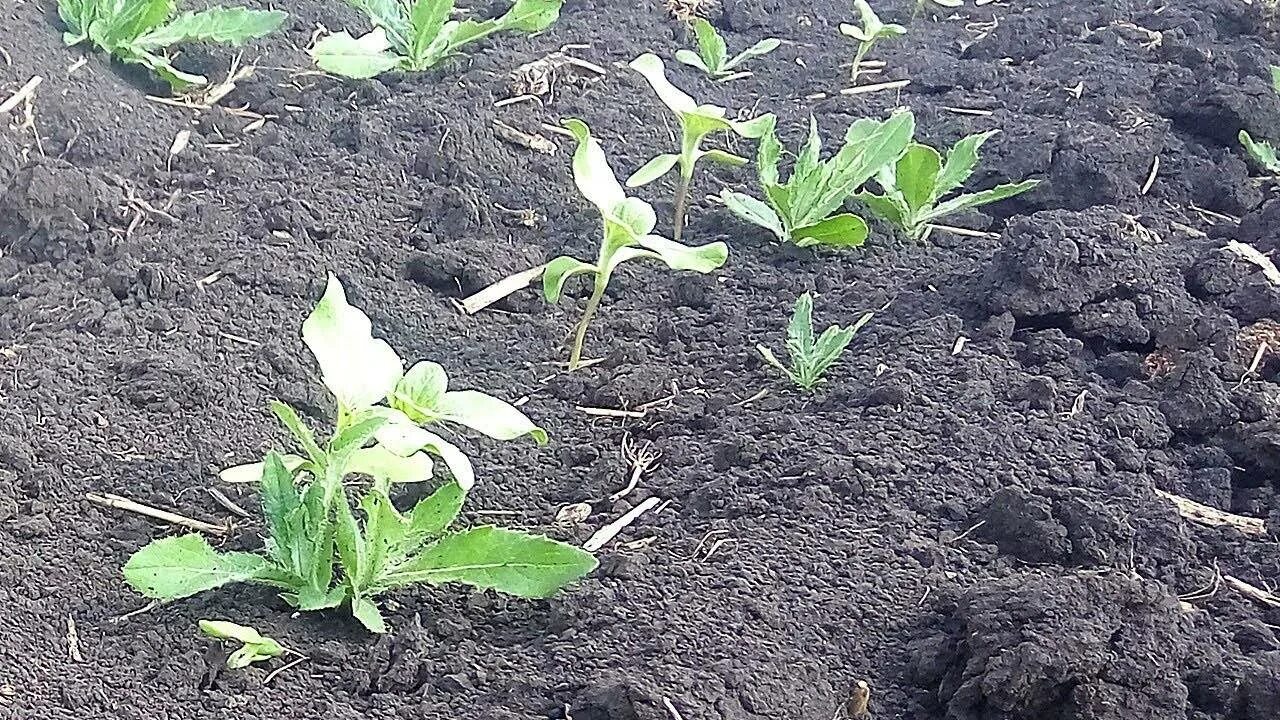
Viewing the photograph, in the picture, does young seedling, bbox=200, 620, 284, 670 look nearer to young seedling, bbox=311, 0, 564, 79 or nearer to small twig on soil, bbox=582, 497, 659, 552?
small twig on soil, bbox=582, 497, 659, 552

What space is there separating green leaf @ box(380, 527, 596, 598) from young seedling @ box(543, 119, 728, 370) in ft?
2.12

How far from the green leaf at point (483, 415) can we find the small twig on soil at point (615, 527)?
204mm

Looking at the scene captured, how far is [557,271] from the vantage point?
8.05ft

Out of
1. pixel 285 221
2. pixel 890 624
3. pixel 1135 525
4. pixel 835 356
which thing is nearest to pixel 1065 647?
pixel 890 624

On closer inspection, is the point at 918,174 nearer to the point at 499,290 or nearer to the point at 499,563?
the point at 499,290

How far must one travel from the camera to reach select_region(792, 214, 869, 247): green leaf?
8.93ft

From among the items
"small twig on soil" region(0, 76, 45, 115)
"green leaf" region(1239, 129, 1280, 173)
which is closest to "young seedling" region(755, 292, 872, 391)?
"green leaf" region(1239, 129, 1280, 173)

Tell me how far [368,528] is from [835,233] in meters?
1.27

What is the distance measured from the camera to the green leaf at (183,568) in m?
1.81

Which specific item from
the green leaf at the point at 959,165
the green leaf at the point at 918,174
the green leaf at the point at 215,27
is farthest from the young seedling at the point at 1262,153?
the green leaf at the point at 215,27

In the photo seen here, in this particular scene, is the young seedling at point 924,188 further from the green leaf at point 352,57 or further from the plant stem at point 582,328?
the green leaf at point 352,57

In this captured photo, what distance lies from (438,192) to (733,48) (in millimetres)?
1134

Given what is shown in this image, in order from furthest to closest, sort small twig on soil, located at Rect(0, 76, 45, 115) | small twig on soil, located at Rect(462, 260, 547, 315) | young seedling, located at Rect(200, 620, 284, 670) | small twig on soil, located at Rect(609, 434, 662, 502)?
small twig on soil, located at Rect(0, 76, 45, 115)
small twig on soil, located at Rect(462, 260, 547, 315)
small twig on soil, located at Rect(609, 434, 662, 502)
young seedling, located at Rect(200, 620, 284, 670)

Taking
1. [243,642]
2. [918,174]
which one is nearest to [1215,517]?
[918,174]
